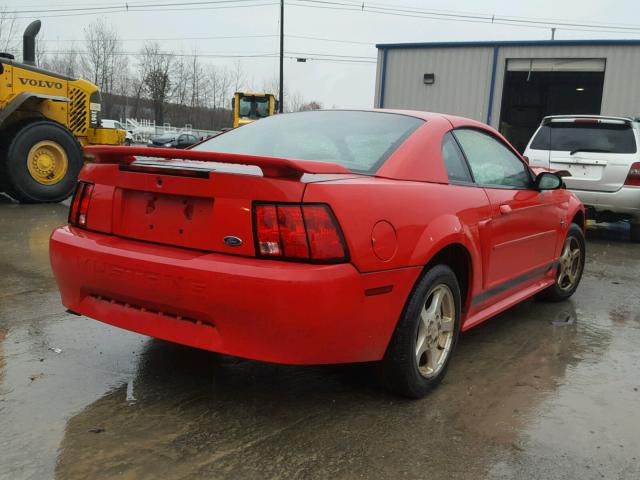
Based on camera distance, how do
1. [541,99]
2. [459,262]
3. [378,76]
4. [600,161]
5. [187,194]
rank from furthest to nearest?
[541,99] → [378,76] → [600,161] → [459,262] → [187,194]

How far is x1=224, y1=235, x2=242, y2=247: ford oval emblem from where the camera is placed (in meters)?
2.43

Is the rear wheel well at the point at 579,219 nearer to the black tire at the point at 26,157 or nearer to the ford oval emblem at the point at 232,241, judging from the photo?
the ford oval emblem at the point at 232,241

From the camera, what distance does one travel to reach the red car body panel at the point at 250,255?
2.36 m

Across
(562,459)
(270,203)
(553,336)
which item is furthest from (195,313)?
(553,336)

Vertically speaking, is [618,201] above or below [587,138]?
below

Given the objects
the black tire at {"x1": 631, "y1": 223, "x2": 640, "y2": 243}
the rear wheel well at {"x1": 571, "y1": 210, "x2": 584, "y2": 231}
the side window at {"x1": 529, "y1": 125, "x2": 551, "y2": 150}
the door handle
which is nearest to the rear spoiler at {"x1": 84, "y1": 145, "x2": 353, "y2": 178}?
the door handle

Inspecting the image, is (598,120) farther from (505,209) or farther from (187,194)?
(187,194)

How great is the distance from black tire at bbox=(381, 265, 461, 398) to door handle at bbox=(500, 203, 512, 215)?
0.79m

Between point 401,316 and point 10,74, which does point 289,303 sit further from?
point 10,74

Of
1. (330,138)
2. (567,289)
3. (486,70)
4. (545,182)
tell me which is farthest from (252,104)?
(330,138)

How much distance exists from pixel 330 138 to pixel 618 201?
5.60 meters

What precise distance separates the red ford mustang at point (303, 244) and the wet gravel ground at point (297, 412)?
1.00ft

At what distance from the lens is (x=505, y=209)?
3.54 meters

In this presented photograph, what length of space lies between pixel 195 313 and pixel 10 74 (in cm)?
837
